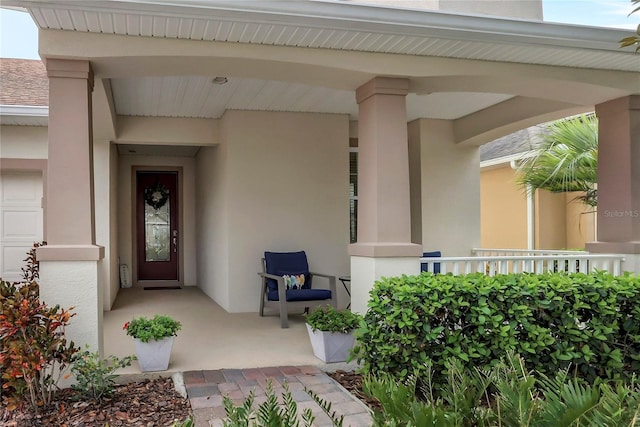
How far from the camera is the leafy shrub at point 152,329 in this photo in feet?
15.1

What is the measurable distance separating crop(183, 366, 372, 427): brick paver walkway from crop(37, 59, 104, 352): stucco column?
38.1 inches

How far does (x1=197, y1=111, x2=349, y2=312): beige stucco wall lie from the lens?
7.95 metres

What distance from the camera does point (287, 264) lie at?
7.70 metres

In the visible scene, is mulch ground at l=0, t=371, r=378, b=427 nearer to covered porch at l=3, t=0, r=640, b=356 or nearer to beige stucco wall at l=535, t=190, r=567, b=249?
covered porch at l=3, t=0, r=640, b=356

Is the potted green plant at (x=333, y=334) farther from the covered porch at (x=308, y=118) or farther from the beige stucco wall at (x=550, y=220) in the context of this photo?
the beige stucco wall at (x=550, y=220)

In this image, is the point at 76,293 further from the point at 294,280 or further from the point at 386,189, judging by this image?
the point at 294,280

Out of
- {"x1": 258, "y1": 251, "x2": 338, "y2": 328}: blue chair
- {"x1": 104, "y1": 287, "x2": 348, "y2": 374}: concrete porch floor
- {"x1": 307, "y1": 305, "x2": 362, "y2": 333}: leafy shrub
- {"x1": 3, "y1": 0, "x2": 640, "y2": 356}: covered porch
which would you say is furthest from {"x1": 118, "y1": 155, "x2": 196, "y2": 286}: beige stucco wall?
{"x1": 307, "y1": 305, "x2": 362, "y2": 333}: leafy shrub

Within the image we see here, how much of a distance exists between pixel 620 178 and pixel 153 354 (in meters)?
5.01

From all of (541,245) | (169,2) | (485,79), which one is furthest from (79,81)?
(541,245)

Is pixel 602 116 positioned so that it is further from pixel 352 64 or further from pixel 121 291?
pixel 121 291

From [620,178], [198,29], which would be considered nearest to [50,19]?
[198,29]

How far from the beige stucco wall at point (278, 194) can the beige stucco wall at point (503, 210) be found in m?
5.68

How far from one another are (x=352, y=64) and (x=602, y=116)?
309 centimetres

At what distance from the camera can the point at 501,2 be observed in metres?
5.96
